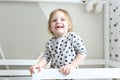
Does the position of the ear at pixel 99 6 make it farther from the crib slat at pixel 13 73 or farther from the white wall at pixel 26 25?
the crib slat at pixel 13 73

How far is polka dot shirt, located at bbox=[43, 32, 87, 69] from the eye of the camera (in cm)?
89

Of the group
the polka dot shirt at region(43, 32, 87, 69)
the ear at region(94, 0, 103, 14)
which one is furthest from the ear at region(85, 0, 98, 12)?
the polka dot shirt at region(43, 32, 87, 69)

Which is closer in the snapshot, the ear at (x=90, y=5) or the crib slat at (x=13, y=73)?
the crib slat at (x=13, y=73)

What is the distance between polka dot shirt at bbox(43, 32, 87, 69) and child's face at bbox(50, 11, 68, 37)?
0.12 ft

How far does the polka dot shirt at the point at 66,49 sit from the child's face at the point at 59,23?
0.04m

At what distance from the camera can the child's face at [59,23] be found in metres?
0.89

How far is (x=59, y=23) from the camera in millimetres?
882

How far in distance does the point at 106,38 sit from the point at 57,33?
1.95 feet

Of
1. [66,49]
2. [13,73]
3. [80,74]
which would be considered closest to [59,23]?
[66,49]

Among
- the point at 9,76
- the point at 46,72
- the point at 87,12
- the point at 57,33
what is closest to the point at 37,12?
the point at 87,12

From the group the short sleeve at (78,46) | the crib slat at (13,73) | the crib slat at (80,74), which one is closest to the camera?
the crib slat at (80,74)

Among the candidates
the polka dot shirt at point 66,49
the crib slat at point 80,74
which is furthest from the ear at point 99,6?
the crib slat at point 80,74

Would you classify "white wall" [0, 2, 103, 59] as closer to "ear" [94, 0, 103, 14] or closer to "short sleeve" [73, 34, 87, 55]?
"ear" [94, 0, 103, 14]

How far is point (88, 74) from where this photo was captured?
2.28 feet
